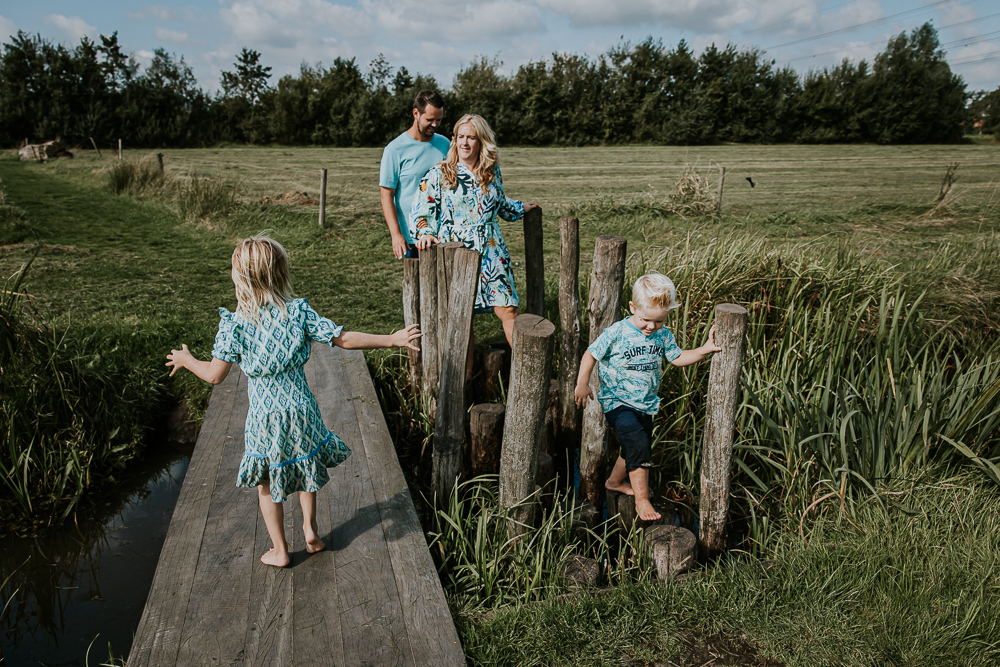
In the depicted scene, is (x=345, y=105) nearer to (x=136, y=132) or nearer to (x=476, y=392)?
(x=136, y=132)

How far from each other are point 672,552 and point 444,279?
6.34 feet

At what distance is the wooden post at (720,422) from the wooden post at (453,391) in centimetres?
129

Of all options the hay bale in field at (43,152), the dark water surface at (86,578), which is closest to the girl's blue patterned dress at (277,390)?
the dark water surface at (86,578)

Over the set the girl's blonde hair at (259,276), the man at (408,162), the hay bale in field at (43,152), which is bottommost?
the girl's blonde hair at (259,276)

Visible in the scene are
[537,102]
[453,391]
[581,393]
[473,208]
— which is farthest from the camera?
[537,102]

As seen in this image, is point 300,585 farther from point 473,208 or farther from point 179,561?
point 473,208

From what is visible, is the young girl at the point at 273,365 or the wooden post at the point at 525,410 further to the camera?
the wooden post at the point at 525,410

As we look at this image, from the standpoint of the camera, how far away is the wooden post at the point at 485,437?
3.80 m

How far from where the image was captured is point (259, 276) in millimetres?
2539

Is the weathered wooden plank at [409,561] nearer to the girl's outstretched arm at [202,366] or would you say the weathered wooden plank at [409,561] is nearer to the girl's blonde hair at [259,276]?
the girl's outstretched arm at [202,366]

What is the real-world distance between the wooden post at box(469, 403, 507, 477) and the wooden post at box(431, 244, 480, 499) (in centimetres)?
16

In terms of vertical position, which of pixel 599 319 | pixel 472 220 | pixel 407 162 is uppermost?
pixel 407 162

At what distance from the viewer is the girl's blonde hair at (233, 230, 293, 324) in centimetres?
251

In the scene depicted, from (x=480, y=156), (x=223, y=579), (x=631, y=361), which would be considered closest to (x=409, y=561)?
(x=223, y=579)
